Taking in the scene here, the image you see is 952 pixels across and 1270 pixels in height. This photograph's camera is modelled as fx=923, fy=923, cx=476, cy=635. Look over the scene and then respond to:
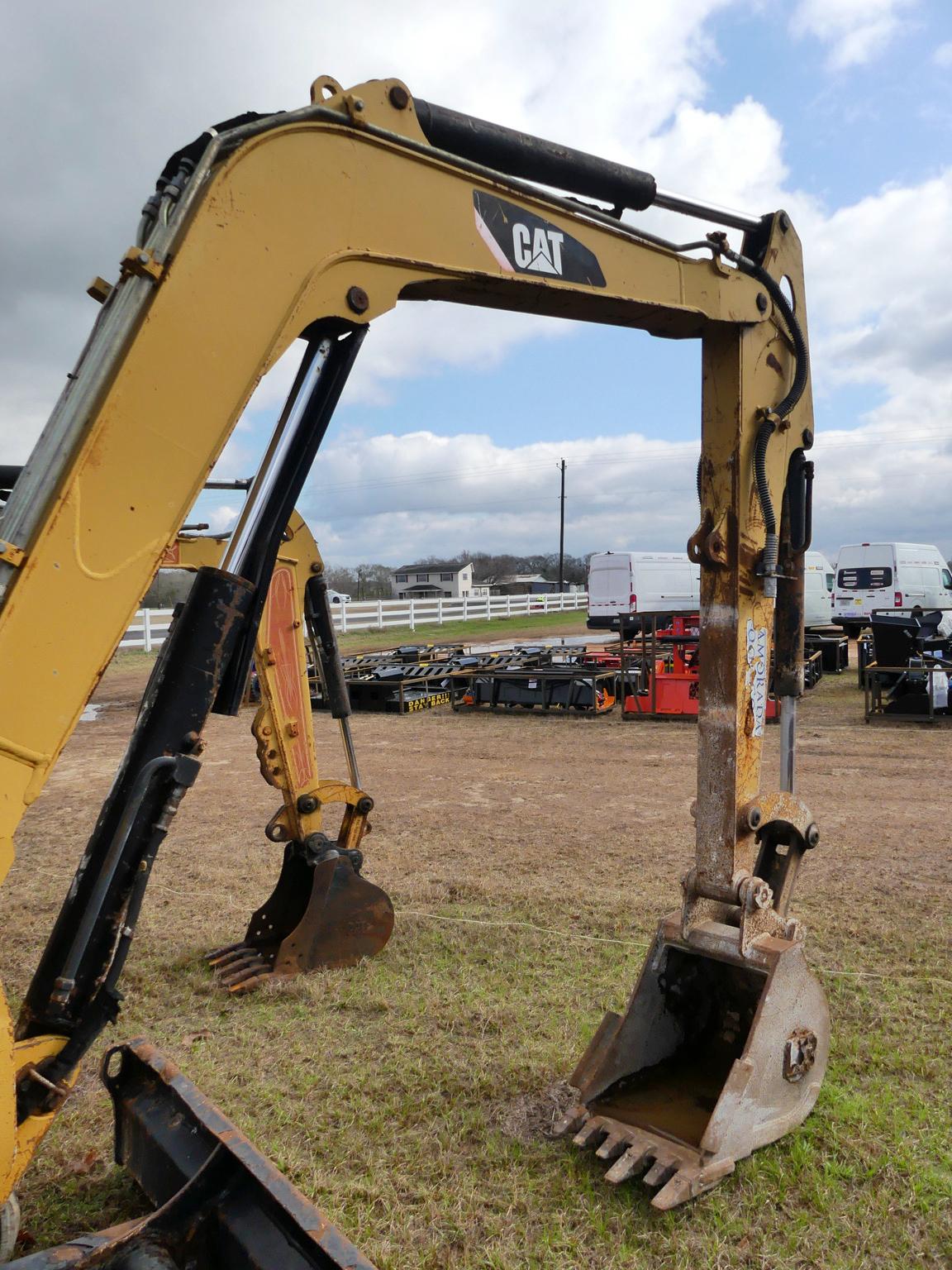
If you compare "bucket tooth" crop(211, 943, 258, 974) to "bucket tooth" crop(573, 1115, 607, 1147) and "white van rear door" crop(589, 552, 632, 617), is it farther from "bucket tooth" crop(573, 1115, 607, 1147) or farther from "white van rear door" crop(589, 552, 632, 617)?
"white van rear door" crop(589, 552, 632, 617)

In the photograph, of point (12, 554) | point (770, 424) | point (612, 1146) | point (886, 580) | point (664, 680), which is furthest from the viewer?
point (886, 580)

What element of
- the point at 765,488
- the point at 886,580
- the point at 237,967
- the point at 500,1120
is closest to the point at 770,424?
the point at 765,488

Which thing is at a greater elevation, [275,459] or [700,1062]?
[275,459]

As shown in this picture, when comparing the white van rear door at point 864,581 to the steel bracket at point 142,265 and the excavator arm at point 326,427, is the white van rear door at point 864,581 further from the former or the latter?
the steel bracket at point 142,265

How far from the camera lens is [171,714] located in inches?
101

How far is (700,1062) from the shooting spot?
353cm

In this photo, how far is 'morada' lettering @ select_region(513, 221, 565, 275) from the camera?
9.62 feet

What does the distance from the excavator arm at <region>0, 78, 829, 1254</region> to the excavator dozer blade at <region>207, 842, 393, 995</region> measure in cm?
191

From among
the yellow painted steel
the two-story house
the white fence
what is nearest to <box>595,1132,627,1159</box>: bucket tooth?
the yellow painted steel

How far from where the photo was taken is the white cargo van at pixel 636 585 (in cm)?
2288

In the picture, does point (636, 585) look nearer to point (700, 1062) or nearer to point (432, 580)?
point (700, 1062)

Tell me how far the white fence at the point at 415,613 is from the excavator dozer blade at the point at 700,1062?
21040 mm

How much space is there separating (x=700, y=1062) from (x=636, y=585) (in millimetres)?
19737

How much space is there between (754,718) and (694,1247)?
1736mm
